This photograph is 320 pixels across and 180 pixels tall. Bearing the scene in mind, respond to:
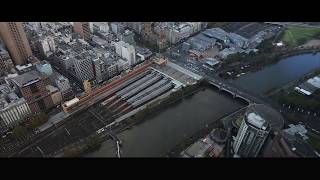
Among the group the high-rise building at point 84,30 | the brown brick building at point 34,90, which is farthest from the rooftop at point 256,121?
the high-rise building at point 84,30

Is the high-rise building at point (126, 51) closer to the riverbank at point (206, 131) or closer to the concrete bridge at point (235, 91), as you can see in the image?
the concrete bridge at point (235, 91)

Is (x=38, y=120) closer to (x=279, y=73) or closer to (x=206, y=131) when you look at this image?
(x=206, y=131)

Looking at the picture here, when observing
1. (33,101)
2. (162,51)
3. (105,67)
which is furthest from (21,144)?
(162,51)

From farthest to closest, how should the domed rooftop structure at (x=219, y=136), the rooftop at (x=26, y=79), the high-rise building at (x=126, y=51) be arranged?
the high-rise building at (x=126, y=51) → the rooftop at (x=26, y=79) → the domed rooftop structure at (x=219, y=136)

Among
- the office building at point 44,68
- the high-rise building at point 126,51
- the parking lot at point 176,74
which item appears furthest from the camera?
the high-rise building at point 126,51

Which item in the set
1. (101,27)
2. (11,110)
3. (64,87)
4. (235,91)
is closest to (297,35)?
(235,91)

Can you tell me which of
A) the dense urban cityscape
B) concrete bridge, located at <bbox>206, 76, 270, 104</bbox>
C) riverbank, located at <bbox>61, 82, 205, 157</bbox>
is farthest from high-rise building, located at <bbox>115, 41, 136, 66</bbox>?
concrete bridge, located at <bbox>206, 76, 270, 104</bbox>
